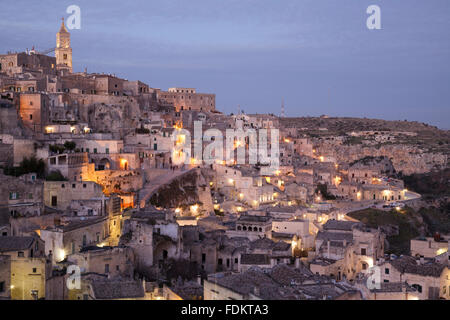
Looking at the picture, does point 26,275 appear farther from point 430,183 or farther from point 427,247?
point 430,183

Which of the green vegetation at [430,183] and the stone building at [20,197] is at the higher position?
the stone building at [20,197]

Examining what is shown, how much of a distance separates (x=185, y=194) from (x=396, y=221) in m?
19.4

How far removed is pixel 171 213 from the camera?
28906 millimetres

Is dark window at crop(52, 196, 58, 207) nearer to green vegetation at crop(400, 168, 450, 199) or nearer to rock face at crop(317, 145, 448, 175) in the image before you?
green vegetation at crop(400, 168, 450, 199)

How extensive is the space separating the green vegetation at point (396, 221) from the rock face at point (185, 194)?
1337 cm

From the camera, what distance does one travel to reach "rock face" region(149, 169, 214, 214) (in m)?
37.6

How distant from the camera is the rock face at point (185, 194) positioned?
37.6m

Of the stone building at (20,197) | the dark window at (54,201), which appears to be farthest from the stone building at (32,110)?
the stone building at (20,197)

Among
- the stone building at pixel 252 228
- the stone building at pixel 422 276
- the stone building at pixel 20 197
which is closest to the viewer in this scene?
the stone building at pixel 422 276

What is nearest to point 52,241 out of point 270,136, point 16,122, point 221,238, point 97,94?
point 221,238

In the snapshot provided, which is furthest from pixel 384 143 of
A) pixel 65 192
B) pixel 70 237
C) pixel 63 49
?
pixel 70 237

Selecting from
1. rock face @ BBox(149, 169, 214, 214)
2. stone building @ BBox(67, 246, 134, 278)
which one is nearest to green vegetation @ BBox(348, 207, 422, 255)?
rock face @ BBox(149, 169, 214, 214)

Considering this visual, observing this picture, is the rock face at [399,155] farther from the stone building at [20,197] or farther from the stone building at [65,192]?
the stone building at [20,197]
